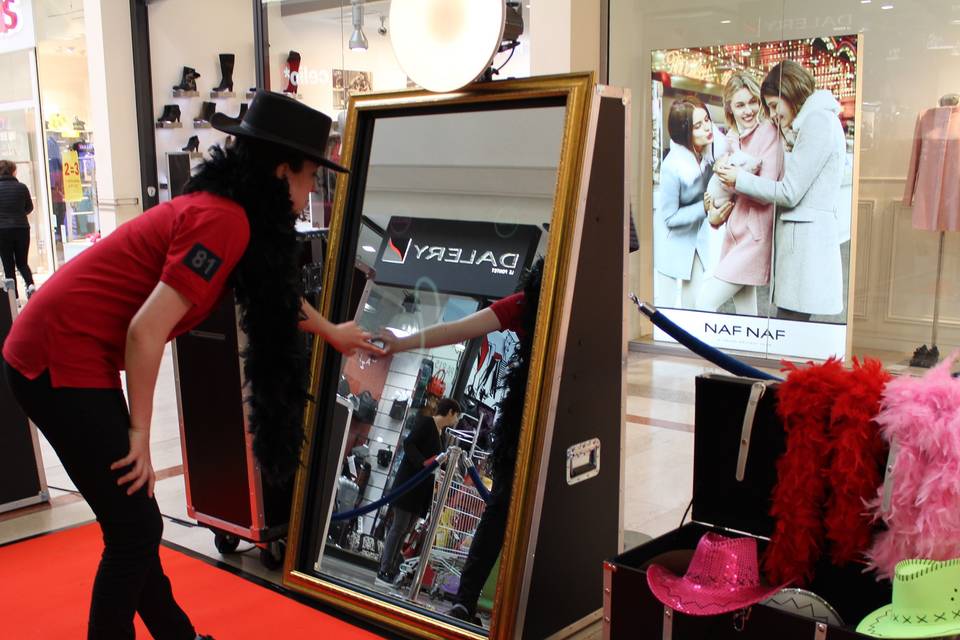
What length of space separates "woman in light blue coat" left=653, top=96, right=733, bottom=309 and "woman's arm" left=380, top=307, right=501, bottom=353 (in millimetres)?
4286

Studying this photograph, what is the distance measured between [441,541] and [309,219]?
19.3ft

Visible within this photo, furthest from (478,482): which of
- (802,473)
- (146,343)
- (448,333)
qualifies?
(146,343)

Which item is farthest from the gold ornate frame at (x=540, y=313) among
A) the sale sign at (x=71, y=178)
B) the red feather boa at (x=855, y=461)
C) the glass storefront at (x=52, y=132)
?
the sale sign at (x=71, y=178)

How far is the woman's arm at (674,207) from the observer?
21.2 ft

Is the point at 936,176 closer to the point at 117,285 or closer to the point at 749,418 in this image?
the point at 749,418

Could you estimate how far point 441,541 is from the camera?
2416mm

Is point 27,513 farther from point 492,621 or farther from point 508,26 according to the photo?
point 508,26

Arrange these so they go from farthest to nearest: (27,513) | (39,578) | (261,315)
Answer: (27,513) → (39,578) → (261,315)

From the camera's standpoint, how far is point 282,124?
2031 millimetres

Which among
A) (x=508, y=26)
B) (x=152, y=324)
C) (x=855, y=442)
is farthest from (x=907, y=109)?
(x=152, y=324)

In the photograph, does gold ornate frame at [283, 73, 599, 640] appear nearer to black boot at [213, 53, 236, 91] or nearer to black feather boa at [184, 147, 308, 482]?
black feather boa at [184, 147, 308, 482]

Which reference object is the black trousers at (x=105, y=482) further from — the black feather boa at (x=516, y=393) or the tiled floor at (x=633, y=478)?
the tiled floor at (x=633, y=478)

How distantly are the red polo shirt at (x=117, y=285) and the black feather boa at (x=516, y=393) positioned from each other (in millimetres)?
737

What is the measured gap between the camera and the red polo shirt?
1.80m
